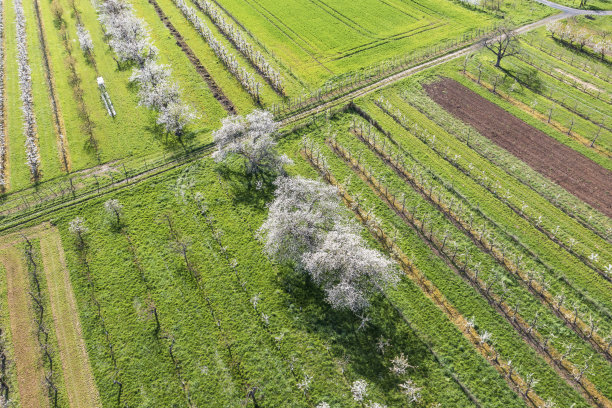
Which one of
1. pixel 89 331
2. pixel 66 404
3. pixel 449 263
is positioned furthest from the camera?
pixel 449 263

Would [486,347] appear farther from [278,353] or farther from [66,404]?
[66,404]

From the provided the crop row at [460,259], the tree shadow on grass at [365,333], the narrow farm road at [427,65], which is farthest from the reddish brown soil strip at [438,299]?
the narrow farm road at [427,65]

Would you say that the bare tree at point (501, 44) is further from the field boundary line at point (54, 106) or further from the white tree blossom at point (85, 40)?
the white tree blossom at point (85, 40)

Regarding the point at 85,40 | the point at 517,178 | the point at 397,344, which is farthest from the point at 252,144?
the point at 85,40

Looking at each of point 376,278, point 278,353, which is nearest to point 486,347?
point 376,278

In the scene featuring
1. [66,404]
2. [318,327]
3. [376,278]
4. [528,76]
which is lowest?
[66,404]

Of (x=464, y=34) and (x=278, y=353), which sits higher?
(x=464, y=34)
